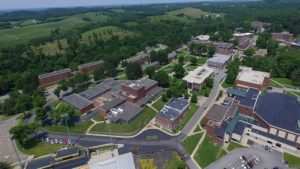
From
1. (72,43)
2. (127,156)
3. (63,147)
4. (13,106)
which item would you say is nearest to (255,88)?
(127,156)

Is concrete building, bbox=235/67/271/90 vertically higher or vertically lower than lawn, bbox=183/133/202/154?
higher

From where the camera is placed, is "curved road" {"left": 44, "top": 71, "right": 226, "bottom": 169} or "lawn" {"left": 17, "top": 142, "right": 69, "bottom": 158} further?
"lawn" {"left": 17, "top": 142, "right": 69, "bottom": 158}

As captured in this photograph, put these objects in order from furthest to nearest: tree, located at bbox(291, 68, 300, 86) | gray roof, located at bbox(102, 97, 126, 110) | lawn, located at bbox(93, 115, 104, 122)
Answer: tree, located at bbox(291, 68, 300, 86)
gray roof, located at bbox(102, 97, 126, 110)
lawn, located at bbox(93, 115, 104, 122)

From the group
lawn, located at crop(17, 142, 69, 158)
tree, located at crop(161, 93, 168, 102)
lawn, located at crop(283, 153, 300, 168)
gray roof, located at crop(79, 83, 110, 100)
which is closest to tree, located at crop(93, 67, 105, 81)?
gray roof, located at crop(79, 83, 110, 100)

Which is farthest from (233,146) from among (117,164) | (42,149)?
(42,149)

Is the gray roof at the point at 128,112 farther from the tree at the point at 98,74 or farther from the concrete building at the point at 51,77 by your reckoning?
the concrete building at the point at 51,77

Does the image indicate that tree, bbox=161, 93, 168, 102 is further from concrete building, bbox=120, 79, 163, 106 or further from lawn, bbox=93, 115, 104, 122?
lawn, bbox=93, 115, 104, 122

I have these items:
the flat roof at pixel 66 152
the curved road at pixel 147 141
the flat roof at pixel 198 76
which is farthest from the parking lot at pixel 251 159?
the flat roof at pixel 198 76

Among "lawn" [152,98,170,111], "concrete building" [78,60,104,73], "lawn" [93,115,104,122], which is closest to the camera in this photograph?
"lawn" [93,115,104,122]
